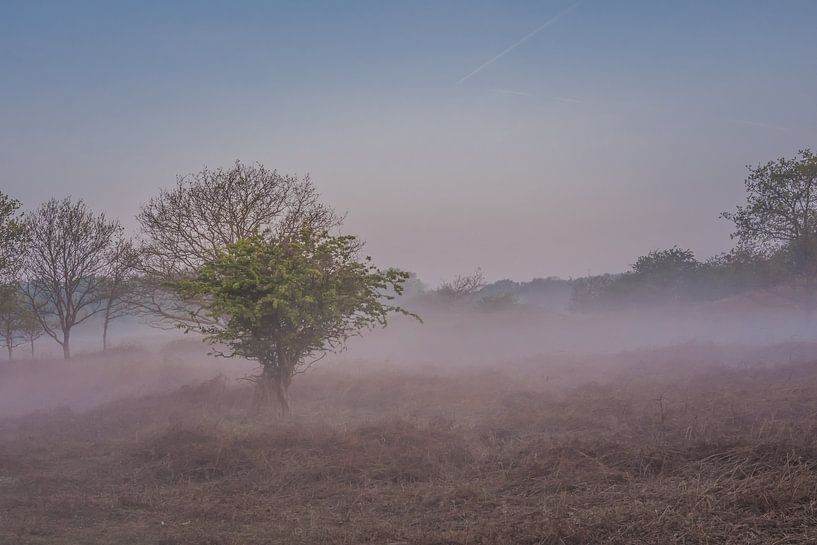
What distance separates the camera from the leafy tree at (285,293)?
650 inches

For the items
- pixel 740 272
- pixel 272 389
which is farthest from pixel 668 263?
pixel 272 389

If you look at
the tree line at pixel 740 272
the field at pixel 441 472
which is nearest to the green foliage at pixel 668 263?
the tree line at pixel 740 272

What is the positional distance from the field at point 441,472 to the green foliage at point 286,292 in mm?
2480

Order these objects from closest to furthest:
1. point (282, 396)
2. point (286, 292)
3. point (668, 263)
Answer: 1. point (286, 292)
2. point (282, 396)
3. point (668, 263)

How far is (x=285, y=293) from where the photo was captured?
54.1 feet

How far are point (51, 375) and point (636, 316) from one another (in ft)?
170

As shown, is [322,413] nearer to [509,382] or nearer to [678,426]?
[509,382]

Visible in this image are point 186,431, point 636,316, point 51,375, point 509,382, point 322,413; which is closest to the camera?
point 186,431

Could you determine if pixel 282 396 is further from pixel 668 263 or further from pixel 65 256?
pixel 668 263

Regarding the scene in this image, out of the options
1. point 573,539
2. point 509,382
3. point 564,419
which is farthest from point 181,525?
point 509,382

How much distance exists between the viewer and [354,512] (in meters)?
9.33

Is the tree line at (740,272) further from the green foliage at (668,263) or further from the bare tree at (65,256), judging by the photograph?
the bare tree at (65,256)

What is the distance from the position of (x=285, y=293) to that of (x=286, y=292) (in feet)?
0.22

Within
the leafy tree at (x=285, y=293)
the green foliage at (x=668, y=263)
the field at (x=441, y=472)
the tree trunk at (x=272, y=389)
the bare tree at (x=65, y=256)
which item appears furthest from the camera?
the green foliage at (x=668, y=263)
